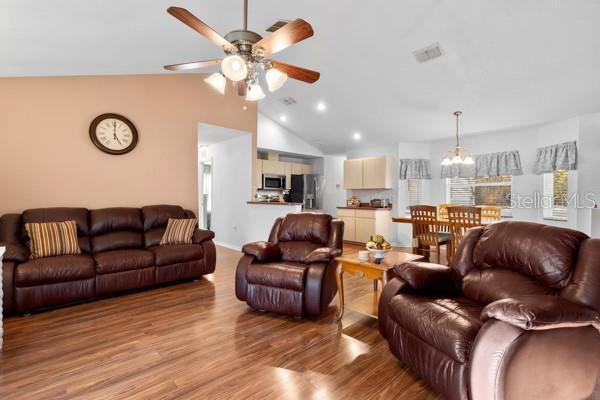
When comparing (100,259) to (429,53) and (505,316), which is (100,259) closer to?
(505,316)

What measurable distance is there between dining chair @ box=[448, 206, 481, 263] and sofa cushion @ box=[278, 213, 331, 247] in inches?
69.9

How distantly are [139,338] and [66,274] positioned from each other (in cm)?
123

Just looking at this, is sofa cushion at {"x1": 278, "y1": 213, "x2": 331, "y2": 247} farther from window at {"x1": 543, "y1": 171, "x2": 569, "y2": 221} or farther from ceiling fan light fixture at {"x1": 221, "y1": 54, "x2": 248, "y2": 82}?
window at {"x1": 543, "y1": 171, "x2": 569, "y2": 221}

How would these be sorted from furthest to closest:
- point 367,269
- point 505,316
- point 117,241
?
point 117,241 → point 367,269 → point 505,316

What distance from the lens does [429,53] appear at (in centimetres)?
366

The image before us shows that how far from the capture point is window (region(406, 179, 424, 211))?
673 centimetres

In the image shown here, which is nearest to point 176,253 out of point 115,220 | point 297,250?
point 115,220

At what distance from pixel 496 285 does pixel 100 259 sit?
142 inches

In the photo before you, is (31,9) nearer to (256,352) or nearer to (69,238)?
(69,238)

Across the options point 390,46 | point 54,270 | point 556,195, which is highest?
point 390,46

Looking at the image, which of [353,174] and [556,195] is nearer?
[556,195]

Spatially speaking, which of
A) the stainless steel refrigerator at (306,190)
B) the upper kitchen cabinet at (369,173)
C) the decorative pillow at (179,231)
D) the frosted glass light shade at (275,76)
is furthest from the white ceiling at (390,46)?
the stainless steel refrigerator at (306,190)

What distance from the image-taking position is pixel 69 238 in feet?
Answer: 10.8

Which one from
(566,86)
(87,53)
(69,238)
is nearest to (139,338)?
(69,238)
